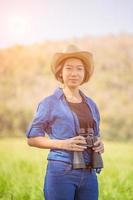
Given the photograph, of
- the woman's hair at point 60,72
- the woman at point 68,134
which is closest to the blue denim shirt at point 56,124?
the woman at point 68,134

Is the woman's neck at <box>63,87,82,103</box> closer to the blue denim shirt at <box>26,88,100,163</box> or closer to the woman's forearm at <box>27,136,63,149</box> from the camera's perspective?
the blue denim shirt at <box>26,88,100,163</box>

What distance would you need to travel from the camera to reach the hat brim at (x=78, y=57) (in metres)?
2.52

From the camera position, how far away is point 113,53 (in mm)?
2848

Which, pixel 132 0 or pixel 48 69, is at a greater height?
pixel 132 0

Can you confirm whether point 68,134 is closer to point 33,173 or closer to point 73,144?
point 73,144

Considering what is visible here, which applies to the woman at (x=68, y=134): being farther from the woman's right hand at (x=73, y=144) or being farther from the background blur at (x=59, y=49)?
the background blur at (x=59, y=49)

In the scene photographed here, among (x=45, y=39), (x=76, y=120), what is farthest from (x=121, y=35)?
(x=76, y=120)

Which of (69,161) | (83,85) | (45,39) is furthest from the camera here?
(45,39)

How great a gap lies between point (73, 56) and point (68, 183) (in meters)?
0.63

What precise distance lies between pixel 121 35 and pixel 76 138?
74cm

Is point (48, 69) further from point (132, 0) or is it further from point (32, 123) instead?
point (132, 0)

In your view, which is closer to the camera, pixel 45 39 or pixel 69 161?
pixel 69 161

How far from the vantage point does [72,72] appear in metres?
2.52

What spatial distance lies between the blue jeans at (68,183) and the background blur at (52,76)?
150mm
